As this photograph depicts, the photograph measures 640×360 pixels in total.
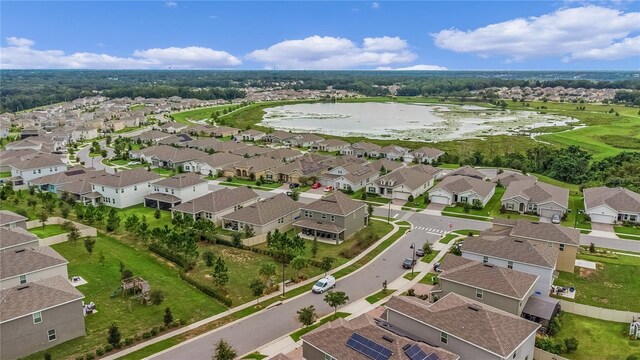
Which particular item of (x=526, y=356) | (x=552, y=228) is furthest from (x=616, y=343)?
(x=552, y=228)

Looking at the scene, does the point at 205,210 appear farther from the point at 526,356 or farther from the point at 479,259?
the point at 526,356

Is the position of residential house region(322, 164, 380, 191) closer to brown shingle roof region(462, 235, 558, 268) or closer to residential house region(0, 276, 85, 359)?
brown shingle roof region(462, 235, 558, 268)

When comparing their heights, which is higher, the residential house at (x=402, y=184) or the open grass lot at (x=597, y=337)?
the residential house at (x=402, y=184)

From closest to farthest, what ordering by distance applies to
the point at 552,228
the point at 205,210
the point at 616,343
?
the point at 616,343 → the point at 552,228 → the point at 205,210

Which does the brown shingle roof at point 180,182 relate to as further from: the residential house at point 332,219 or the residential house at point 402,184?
the residential house at point 402,184

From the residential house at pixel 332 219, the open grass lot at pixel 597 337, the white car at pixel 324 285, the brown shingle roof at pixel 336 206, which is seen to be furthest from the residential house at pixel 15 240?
the open grass lot at pixel 597 337

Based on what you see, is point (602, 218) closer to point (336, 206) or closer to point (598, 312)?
point (598, 312)
